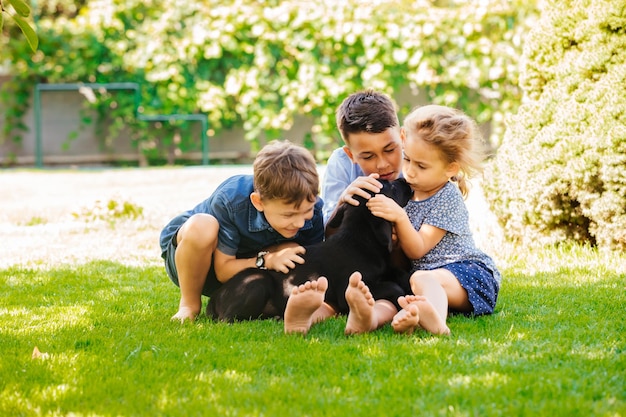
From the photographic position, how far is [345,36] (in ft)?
35.2

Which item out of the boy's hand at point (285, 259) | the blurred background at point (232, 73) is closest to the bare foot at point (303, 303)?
the boy's hand at point (285, 259)

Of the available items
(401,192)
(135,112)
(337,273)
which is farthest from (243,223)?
(135,112)

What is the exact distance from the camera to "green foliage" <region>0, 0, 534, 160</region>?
34.1ft

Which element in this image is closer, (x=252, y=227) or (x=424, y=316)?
(x=424, y=316)

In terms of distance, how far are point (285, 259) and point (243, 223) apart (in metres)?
0.29

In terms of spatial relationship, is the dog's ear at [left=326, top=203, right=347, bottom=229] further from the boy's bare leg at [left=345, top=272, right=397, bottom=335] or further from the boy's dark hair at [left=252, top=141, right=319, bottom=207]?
the boy's bare leg at [left=345, top=272, right=397, bottom=335]

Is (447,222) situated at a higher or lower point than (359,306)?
higher

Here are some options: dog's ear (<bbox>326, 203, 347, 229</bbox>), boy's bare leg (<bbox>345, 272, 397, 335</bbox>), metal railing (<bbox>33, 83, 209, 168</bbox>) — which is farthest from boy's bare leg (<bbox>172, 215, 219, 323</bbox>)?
metal railing (<bbox>33, 83, 209, 168</bbox>)

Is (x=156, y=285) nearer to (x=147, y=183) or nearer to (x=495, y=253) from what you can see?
(x=495, y=253)

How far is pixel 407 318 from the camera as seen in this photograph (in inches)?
119

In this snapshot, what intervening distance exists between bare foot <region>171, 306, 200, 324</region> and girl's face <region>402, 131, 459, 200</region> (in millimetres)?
1163

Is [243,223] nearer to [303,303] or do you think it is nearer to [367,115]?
[303,303]

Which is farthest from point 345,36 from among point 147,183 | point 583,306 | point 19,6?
point 19,6

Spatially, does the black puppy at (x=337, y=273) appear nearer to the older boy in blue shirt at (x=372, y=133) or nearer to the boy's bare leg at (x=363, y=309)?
the boy's bare leg at (x=363, y=309)
